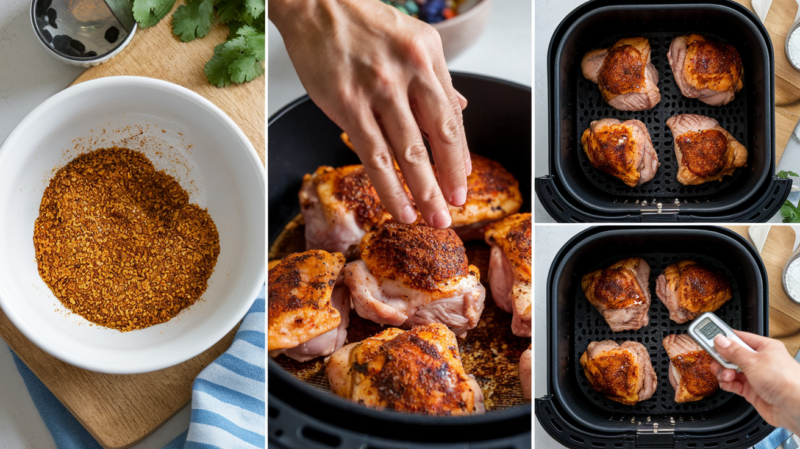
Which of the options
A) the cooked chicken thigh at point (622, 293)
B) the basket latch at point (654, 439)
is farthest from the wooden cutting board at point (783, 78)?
the basket latch at point (654, 439)

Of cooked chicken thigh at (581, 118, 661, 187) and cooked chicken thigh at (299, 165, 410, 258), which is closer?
cooked chicken thigh at (581, 118, 661, 187)

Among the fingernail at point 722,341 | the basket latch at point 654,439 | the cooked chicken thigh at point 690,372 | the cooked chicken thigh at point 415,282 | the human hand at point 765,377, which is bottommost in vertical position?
the basket latch at point 654,439

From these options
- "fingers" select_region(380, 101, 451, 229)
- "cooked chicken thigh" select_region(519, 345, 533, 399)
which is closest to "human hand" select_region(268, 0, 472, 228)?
"fingers" select_region(380, 101, 451, 229)

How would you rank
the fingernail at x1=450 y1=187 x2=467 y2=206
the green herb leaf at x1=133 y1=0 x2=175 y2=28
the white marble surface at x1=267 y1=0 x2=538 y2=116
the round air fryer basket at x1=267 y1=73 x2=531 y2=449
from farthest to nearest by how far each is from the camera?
the green herb leaf at x1=133 y1=0 x2=175 y2=28 → the white marble surface at x1=267 y1=0 x2=538 y2=116 → the fingernail at x1=450 y1=187 x2=467 y2=206 → the round air fryer basket at x1=267 y1=73 x2=531 y2=449

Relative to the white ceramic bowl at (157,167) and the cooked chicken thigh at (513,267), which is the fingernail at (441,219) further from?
the white ceramic bowl at (157,167)

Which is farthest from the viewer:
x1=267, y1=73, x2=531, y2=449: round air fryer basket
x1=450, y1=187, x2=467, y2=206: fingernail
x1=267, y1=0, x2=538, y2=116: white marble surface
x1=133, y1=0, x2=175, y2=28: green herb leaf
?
x1=133, y1=0, x2=175, y2=28: green herb leaf

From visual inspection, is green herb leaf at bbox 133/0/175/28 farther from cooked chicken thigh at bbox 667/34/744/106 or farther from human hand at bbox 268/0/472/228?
cooked chicken thigh at bbox 667/34/744/106

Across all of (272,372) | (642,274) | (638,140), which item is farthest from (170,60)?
(642,274)
